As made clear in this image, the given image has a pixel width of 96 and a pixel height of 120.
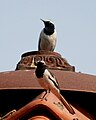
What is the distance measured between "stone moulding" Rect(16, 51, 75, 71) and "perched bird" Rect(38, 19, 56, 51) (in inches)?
28.7

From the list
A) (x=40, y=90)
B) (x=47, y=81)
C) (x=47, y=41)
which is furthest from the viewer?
(x=47, y=41)

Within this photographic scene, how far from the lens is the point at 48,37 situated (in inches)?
238

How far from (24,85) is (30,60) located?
2.51ft

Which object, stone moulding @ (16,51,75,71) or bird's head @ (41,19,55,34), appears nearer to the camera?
stone moulding @ (16,51,75,71)

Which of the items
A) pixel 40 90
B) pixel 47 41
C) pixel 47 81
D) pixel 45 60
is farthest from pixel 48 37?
pixel 47 81

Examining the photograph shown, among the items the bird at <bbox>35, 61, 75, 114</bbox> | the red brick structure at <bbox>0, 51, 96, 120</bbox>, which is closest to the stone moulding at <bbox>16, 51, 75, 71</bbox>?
the red brick structure at <bbox>0, 51, 96, 120</bbox>

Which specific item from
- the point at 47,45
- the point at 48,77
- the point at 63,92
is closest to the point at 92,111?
the point at 63,92

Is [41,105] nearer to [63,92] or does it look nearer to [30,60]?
[63,92]

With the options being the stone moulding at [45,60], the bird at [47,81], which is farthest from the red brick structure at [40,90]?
the bird at [47,81]

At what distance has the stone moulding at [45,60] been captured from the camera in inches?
196

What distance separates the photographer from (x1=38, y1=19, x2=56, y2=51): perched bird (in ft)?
19.4

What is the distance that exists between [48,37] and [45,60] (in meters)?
1.09

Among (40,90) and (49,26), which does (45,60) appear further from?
(49,26)

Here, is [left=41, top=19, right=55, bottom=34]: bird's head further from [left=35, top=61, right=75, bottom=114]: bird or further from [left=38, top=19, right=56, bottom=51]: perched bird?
[left=35, top=61, right=75, bottom=114]: bird
